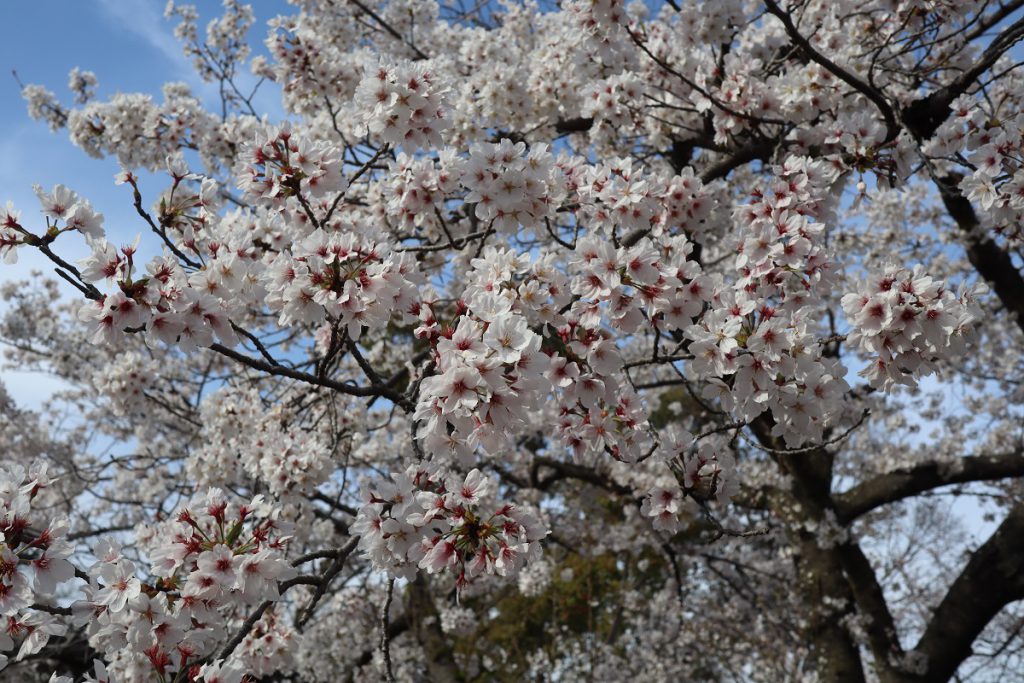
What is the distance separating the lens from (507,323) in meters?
1.88

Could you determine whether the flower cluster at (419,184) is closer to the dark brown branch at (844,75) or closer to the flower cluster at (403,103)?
the flower cluster at (403,103)

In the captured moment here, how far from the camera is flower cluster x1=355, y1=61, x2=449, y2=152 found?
2.88 meters

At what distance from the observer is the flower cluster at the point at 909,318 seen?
2.21m

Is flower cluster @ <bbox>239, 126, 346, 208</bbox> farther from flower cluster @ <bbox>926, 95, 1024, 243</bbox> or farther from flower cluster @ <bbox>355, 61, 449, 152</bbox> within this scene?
flower cluster @ <bbox>926, 95, 1024, 243</bbox>

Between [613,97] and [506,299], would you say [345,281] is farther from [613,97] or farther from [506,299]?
[613,97]

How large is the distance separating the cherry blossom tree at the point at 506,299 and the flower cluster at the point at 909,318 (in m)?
0.01

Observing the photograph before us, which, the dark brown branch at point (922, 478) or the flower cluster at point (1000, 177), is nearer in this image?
the flower cluster at point (1000, 177)

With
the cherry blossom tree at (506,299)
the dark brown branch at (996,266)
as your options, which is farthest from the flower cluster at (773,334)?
the dark brown branch at (996,266)

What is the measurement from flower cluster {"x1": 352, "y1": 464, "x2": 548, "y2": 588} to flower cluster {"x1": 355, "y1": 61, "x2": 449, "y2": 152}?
5.13ft

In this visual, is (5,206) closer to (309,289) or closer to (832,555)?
(309,289)

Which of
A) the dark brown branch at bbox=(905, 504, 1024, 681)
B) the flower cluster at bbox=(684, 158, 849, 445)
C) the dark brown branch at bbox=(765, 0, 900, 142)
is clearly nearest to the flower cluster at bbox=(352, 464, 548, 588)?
the flower cluster at bbox=(684, 158, 849, 445)

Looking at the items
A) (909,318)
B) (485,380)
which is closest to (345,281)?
(485,380)

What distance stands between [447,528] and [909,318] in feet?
5.59

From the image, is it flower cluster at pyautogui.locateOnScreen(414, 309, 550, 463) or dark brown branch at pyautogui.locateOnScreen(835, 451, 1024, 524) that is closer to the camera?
flower cluster at pyautogui.locateOnScreen(414, 309, 550, 463)
